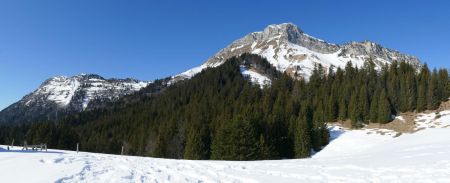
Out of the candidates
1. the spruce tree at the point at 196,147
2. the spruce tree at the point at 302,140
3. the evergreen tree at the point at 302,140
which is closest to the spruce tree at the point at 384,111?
the evergreen tree at the point at 302,140

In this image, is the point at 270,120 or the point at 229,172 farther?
the point at 270,120

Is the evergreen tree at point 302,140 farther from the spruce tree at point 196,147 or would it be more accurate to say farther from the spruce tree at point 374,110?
the spruce tree at point 374,110

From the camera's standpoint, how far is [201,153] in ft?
252

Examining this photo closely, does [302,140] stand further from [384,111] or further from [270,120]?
[384,111]

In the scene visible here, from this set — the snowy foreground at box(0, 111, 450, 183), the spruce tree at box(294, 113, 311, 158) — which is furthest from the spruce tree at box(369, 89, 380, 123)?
the snowy foreground at box(0, 111, 450, 183)

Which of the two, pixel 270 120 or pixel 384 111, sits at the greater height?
pixel 384 111

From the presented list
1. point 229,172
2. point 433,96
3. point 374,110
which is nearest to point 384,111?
point 374,110

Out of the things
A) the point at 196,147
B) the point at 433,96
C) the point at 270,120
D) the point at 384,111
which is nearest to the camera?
the point at 196,147

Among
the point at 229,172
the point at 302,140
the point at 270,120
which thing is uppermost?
the point at 270,120

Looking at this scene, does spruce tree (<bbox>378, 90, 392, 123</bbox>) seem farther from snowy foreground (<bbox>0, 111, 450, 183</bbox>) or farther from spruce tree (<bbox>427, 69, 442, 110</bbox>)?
snowy foreground (<bbox>0, 111, 450, 183</bbox>)

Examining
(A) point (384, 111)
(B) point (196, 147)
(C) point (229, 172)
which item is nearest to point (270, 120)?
(B) point (196, 147)

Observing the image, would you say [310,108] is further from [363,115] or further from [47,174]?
[47,174]

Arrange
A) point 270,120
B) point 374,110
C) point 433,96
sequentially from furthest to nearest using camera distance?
point 433,96
point 374,110
point 270,120

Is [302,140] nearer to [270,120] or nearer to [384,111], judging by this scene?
[270,120]
